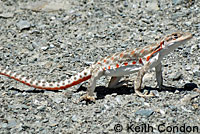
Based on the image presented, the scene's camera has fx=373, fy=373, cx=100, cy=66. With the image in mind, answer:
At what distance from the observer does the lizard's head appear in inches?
414

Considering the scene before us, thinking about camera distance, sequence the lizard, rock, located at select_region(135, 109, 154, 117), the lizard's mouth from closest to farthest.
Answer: rock, located at select_region(135, 109, 154, 117) < the lizard's mouth < the lizard

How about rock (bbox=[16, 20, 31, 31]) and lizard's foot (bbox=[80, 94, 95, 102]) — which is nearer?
lizard's foot (bbox=[80, 94, 95, 102])

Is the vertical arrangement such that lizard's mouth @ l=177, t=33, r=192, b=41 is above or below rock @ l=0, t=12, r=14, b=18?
below

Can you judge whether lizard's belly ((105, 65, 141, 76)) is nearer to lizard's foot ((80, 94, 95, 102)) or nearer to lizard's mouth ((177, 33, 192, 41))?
lizard's foot ((80, 94, 95, 102))

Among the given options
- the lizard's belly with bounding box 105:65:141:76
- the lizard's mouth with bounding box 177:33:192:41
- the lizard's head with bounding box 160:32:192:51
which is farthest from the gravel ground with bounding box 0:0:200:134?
the lizard's mouth with bounding box 177:33:192:41

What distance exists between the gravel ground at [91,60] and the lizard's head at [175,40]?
1593 millimetres

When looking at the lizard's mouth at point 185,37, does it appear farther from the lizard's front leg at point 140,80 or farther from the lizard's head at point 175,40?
the lizard's front leg at point 140,80

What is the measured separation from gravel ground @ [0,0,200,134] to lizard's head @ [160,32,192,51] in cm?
159

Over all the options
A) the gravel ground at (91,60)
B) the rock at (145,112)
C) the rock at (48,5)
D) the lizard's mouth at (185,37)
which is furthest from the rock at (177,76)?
the rock at (48,5)

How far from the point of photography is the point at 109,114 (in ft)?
34.9

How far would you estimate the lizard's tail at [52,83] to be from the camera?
1152 centimetres

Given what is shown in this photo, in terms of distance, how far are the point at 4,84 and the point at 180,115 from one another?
5996 mm

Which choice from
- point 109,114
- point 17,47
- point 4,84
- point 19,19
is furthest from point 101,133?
point 19,19

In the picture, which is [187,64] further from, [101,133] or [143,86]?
[101,133]
